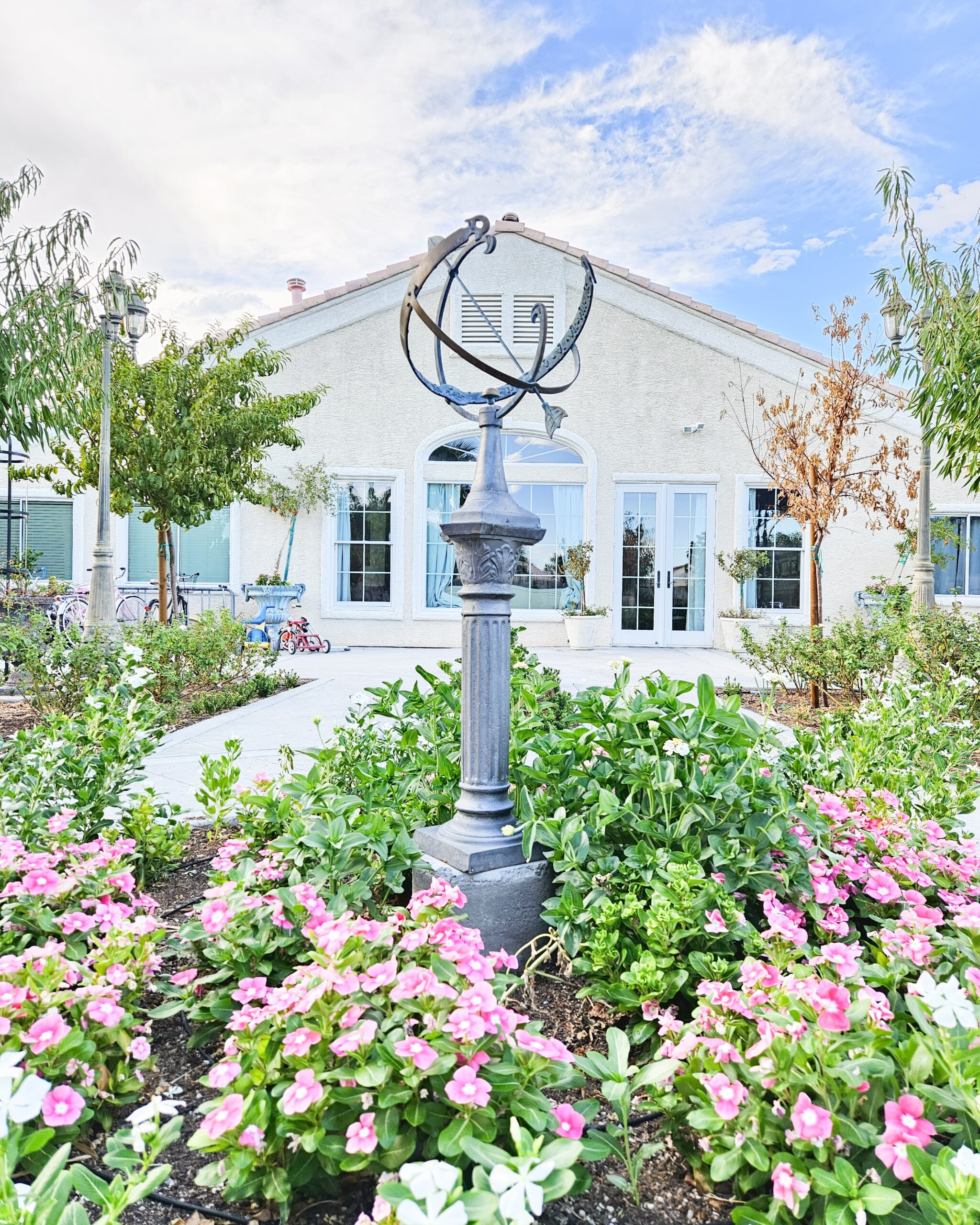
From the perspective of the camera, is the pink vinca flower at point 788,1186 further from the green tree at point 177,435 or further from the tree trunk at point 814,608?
the green tree at point 177,435

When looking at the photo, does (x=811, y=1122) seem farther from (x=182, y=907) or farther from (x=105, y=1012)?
(x=182, y=907)

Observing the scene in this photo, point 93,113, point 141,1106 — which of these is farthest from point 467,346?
point 141,1106

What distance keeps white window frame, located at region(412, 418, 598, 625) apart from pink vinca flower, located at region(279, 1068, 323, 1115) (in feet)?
33.3

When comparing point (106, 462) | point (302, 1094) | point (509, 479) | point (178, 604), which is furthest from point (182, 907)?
point (509, 479)

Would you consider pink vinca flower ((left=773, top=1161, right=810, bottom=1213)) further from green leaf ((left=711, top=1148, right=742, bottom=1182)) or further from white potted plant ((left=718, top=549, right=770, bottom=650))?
white potted plant ((left=718, top=549, right=770, bottom=650))

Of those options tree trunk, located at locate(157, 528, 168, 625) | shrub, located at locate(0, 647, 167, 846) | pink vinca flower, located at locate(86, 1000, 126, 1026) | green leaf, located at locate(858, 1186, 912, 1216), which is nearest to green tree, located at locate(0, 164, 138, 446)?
tree trunk, located at locate(157, 528, 168, 625)

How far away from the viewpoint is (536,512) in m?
11.4

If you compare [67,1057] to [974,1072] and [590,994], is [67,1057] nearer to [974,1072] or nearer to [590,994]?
[590,994]

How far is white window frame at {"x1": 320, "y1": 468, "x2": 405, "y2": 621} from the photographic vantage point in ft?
36.9

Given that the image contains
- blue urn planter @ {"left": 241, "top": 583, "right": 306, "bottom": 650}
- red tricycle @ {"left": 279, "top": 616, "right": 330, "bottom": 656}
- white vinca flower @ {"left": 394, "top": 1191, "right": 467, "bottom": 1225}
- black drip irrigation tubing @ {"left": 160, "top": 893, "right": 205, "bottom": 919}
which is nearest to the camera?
white vinca flower @ {"left": 394, "top": 1191, "right": 467, "bottom": 1225}

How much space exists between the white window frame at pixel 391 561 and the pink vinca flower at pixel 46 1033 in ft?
33.5

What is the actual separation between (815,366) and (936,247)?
6460 mm

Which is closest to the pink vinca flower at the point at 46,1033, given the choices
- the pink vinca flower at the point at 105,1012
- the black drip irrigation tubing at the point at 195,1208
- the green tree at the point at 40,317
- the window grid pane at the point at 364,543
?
the pink vinca flower at the point at 105,1012

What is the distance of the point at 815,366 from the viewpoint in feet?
37.2
